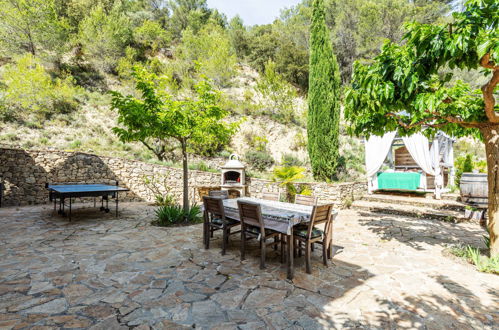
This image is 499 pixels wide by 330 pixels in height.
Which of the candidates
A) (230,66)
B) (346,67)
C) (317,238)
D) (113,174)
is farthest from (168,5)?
(317,238)

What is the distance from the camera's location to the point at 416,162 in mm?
8453

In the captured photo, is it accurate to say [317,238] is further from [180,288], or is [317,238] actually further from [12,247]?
[12,247]

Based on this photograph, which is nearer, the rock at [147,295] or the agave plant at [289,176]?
the rock at [147,295]

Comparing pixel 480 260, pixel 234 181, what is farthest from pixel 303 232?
pixel 234 181

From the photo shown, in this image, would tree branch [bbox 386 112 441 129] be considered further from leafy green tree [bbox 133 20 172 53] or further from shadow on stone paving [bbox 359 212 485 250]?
leafy green tree [bbox 133 20 172 53]

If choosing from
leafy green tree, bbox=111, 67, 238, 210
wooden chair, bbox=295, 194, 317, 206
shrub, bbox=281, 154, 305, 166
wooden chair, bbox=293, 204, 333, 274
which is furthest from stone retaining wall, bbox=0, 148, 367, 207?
wooden chair, bbox=293, 204, 333, 274

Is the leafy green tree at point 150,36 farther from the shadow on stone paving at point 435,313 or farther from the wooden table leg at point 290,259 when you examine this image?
the shadow on stone paving at point 435,313

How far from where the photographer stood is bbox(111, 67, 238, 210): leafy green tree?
16.5ft

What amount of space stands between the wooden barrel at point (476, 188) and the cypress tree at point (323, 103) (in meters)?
4.39

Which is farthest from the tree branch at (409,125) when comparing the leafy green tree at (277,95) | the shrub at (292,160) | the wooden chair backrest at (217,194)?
the leafy green tree at (277,95)

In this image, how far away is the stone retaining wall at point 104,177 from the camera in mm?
7695

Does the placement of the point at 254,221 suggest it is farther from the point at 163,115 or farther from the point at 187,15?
the point at 187,15

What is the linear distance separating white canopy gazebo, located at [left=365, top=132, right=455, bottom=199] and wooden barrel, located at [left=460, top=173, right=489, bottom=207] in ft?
8.27

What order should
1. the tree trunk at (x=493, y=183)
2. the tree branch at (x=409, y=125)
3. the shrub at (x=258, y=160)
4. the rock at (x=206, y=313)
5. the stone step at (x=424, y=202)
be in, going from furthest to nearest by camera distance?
the shrub at (x=258, y=160) → the stone step at (x=424, y=202) → the tree branch at (x=409, y=125) → the tree trunk at (x=493, y=183) → the rock at (x=206, y=313)
